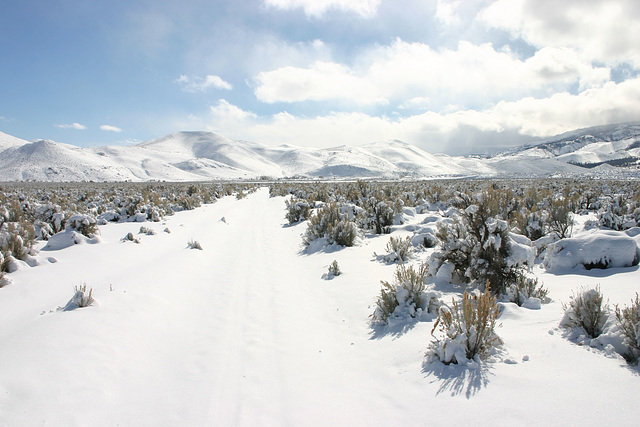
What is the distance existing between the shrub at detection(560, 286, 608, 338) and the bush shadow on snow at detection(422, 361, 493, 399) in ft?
3.80

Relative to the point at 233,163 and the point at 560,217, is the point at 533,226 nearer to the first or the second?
the point at 560,217

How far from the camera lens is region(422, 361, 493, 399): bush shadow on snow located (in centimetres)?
256

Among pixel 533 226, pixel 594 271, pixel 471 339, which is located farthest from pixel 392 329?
pixel 533 226

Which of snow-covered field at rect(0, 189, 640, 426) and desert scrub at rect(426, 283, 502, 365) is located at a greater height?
desert scrub at rect(426, 283, 502, 365)

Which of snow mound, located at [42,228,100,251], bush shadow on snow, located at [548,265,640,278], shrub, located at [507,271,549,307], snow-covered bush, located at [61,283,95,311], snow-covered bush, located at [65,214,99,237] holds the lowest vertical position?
snow-covered bush, located at [61,283,95,311]

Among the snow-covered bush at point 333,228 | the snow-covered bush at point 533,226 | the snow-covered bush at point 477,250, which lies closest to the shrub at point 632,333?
the snow-covered bush at point 477,250

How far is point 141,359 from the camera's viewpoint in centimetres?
356

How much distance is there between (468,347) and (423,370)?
0.48 metres

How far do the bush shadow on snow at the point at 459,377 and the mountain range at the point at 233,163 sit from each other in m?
80.2

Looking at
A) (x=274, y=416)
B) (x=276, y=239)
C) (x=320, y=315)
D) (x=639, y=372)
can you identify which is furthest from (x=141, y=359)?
(x=276, y=239)

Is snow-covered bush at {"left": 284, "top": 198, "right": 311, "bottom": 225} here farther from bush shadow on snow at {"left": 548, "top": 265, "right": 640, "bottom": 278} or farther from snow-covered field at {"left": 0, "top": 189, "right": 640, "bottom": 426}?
bush shadow on snow at {"left": 548, "top": 265, "right": 640, "bottom": 278}

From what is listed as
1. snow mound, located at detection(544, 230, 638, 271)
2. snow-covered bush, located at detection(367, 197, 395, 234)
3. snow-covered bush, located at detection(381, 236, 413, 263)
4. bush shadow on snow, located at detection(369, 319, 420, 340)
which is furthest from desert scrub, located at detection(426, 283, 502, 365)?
snow-covered bush, located at detection(367, 197, 395, 234)

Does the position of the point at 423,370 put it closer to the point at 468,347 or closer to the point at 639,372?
the point at 468,347

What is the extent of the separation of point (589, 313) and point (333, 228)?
21.4ft
